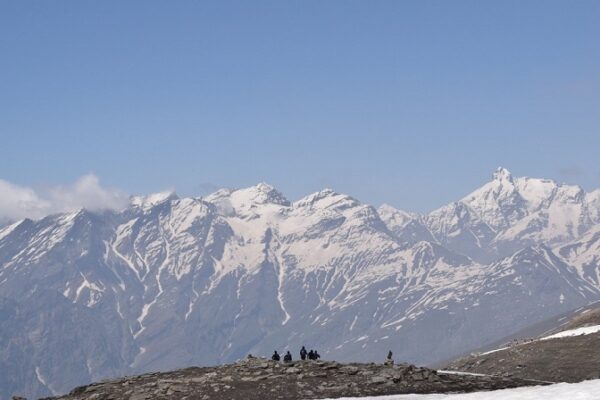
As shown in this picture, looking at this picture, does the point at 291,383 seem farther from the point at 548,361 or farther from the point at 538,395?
the point at 548,361

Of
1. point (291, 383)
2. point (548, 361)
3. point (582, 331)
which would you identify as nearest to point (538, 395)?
point (291, 383)

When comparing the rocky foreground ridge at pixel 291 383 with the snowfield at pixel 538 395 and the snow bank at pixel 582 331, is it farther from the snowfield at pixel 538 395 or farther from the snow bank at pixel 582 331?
the snow bank at pixel 582 331

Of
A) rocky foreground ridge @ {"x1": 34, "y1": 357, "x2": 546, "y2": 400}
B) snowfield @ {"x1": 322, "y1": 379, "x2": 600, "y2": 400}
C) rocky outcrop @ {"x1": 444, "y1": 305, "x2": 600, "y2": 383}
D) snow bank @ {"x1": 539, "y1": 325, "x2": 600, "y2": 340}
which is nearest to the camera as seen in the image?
snowfield @ {"x1": 322, "y1": 379, "x2": 600, "y2": 400}

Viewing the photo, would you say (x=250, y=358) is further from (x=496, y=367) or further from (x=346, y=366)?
(x=496, y=367)

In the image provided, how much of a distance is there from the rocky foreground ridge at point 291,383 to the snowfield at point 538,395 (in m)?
3.60

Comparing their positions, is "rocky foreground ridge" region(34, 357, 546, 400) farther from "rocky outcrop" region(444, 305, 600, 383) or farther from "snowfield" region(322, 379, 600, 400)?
"rocky outcrop" region(444, 305, 600, 383)

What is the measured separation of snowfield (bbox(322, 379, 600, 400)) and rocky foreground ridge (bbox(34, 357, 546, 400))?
3.60 metres

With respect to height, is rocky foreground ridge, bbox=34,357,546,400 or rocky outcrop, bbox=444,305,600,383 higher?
rocky foreground ridge, bbox=34,357,546,400

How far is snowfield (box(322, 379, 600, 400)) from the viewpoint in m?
49.6

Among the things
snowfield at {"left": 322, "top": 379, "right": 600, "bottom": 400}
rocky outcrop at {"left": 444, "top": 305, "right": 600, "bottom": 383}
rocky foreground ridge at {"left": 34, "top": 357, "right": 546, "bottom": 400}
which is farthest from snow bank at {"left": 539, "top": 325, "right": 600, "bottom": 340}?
snowfield at {"left": 322, "top": 379, "right": 600, "bottom": 400}

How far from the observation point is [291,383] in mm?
63719

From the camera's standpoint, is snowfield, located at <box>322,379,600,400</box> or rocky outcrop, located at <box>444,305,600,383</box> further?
rocky outcrop, located at <box>444,305,600,383</box>

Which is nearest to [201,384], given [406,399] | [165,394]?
[165,394]

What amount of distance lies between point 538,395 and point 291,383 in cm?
1804
